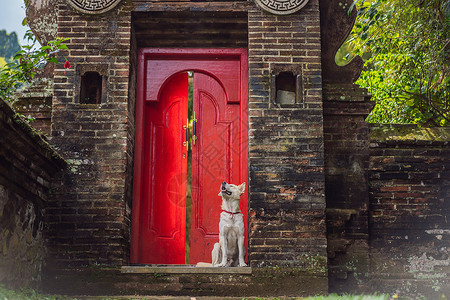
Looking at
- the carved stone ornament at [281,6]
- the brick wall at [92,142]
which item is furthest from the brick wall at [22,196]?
the carved stone ornament at [281,6]

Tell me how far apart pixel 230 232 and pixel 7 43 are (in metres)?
51.5

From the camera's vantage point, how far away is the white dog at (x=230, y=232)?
6.04 meters

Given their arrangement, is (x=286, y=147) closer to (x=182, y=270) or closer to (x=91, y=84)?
(x=182, y=270)

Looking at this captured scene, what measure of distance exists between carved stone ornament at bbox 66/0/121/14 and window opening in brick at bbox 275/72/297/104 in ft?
7.11

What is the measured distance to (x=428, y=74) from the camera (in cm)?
745

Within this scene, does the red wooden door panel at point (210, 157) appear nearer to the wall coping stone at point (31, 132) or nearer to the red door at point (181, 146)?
the red door at point (181, 146)

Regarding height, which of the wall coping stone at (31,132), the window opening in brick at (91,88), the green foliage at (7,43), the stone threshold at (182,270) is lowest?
A: the stone threshold at (182,270)

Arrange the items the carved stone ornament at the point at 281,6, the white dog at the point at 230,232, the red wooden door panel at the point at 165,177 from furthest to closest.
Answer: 1. the red wooden door panel at the point at 165,177
2. the carved stone ornament at the point at 281,6
3. the white dog at the point at 230,232

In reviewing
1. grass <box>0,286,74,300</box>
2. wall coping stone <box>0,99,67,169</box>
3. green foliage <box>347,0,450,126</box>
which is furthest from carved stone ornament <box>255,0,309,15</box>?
grass <box>0,286,74,300</box>

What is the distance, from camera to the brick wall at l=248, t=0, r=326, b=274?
19.4 feet

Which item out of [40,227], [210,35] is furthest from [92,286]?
[210,35]

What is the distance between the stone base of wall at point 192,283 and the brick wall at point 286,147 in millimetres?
151

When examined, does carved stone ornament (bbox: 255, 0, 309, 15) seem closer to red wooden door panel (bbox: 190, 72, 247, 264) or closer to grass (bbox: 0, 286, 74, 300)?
red wooden door panel (bbox: 190, 72, 247, 264)

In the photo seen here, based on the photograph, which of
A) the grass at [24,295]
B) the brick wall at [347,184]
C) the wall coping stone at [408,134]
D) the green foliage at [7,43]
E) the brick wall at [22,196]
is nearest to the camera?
the grass at [24,295]
